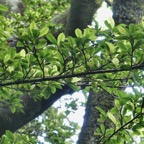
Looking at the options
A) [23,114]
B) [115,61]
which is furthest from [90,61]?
[23,114]

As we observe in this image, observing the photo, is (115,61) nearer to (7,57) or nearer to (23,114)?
(7,57)

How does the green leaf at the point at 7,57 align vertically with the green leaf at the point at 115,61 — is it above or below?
above

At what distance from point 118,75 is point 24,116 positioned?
1201 mm

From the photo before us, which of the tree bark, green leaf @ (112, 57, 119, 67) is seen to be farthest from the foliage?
the tree bark

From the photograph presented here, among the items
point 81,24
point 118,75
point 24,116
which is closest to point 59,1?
point 81,24

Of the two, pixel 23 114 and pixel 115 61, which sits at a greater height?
pixel 23 114

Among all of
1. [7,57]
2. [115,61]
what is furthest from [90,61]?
[7,57]

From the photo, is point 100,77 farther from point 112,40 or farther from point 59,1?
point 59,1

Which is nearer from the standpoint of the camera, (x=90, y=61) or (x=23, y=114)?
(x=90, y=61)

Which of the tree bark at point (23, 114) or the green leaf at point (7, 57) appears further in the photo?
the tree bark at point (23, 114)

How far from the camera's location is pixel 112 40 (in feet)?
4.30

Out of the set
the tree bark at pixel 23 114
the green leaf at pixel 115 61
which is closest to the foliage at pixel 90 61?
the green leaf at pixel 115 61

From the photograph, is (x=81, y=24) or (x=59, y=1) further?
(x=59, y=1)

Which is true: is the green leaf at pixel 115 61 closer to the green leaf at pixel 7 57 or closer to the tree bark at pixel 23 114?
the green leaf at pixel 7 57
